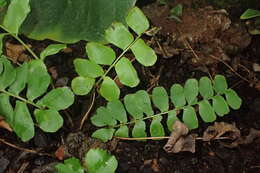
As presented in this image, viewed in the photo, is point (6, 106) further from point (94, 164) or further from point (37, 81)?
point (94, 164)

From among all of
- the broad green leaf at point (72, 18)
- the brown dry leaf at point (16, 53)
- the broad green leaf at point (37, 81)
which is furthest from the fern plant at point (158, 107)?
the brown dry leaf at point (16, 53)

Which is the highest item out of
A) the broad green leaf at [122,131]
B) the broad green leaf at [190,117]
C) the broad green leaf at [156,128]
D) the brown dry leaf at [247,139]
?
the broad green leaf at [190,117]

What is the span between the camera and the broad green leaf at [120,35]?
4.61 ft

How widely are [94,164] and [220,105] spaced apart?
483 millimetres

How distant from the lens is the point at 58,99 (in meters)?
1.33

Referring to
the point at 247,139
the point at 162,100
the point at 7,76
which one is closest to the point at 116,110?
the point at 162,100

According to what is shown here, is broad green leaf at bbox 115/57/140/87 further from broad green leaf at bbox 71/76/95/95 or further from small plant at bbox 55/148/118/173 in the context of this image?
small plant at bbox 55/148/118/173

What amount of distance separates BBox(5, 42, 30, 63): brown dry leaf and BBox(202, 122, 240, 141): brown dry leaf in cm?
75

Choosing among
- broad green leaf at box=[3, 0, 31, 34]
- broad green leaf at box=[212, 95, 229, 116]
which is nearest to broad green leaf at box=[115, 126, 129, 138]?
broad green leaf at box=[212, 95, 229, 116]

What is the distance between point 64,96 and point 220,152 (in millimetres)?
600

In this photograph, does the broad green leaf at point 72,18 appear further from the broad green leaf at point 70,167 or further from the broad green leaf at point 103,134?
the broad green leaf at point 70,167

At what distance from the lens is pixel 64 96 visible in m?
1.33

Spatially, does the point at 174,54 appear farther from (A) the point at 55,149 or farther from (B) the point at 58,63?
(A) the point at 55,149

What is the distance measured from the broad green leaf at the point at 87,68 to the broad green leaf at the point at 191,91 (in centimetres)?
30
